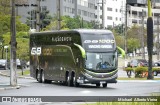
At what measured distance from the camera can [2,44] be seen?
82.5 metres

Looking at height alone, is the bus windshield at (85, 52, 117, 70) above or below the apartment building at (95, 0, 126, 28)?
below

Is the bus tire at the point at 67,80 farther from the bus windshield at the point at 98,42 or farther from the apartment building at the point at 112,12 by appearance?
the apartment building at the point at 112,12

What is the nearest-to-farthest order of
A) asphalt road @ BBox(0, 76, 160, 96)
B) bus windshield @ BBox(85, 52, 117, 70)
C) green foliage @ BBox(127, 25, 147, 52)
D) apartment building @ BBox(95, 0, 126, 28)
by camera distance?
asphalt road @ BBox(0, 76, 160, 96)
bus windshield @ BBox(85, 52, 117, 70)
green foliage @ BBox(127, 25, 147, 52)
apartment building @ BBox(95, 0, 126, 28)

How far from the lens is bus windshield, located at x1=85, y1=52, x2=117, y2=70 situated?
34.6 meters

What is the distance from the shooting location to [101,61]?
3488 centimetres

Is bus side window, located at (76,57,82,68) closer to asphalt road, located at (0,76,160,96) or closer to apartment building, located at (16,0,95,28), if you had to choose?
asphalt road, located at (0,76,160,96)

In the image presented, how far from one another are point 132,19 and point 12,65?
13659 cm

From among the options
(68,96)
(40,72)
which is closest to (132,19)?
(40,72)

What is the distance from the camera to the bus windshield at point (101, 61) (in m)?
34.6

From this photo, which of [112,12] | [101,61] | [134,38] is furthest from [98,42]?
[112,12]

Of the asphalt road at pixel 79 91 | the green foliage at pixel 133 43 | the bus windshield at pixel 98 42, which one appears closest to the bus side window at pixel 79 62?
the bus windshield at pixel 98 42

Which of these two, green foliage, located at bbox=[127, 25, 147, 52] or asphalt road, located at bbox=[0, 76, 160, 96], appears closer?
asphalt road, located at bbox=[0, 76, 160, 96]

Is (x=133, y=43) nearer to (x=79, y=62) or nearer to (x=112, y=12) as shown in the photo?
(x=112, y=12)

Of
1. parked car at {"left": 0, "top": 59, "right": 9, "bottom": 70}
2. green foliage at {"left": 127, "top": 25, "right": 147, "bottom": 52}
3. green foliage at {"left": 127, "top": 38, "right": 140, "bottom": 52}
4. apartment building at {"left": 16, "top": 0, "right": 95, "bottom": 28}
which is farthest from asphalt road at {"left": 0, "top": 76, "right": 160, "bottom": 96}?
green foliage at {"left": 127, "top": 38, "right": 140, "bottom": 52}
